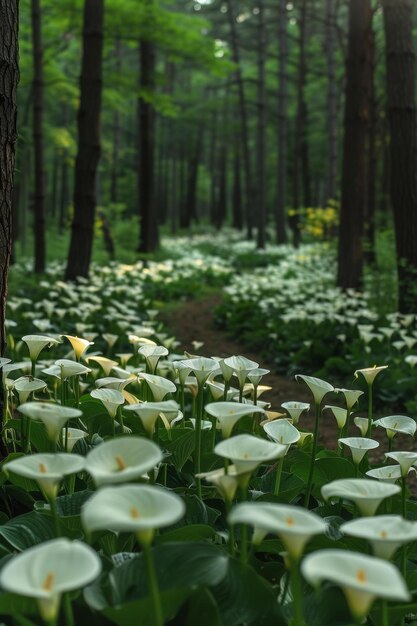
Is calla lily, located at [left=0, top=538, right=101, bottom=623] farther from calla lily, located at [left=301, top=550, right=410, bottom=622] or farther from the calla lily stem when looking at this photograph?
calla lily, located at [left=301, top=550, right=410, bottom=622]

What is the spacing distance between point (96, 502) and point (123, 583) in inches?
16.9

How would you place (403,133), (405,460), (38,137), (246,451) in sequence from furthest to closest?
(38,137), (403,133), (405,460), (246,451)

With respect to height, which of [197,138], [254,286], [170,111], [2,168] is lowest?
[254,286]

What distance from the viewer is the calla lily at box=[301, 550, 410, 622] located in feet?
3.01

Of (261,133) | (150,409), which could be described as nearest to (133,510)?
(150,409)

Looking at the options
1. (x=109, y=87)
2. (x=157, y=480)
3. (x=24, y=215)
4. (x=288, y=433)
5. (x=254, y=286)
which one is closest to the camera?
(x=288, y=433)

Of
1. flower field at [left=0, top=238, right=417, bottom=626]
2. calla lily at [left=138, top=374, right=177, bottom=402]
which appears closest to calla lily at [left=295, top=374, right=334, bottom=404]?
flower field at [left=0, top=238, right=417, bottom=626]

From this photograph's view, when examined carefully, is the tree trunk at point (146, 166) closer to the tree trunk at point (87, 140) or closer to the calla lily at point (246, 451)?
the tree trunk at point (87, 140)

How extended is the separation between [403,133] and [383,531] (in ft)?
24.8

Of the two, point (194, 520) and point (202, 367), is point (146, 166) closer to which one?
point (202, 367)

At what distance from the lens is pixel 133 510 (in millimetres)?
→ 1054

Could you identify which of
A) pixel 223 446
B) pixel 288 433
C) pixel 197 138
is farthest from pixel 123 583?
pixel 197 138

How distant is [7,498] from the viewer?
2119mm

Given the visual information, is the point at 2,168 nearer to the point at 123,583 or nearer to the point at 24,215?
the point at 123,583
